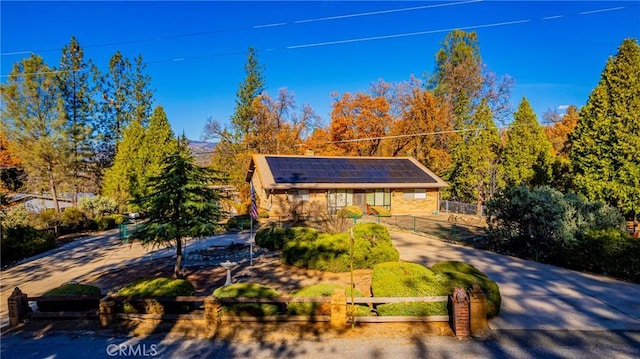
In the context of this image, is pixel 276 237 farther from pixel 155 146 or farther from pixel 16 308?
pixel 155 146

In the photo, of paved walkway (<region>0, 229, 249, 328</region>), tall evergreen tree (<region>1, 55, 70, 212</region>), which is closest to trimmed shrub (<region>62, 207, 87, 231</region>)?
paved walkway (<region>0, 229, 249, 328</region>)

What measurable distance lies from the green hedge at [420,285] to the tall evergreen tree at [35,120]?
1191 inches

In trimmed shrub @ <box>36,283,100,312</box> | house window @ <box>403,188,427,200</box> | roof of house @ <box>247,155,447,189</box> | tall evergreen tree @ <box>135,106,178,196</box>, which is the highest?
tall evergreen tree @ <box>135,106,178,196</box>

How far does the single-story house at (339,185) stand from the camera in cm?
2658

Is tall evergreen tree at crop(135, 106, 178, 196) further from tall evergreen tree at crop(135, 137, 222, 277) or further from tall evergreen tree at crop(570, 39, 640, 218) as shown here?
tall evergreen tree at crop(570, 39, 640, 218)

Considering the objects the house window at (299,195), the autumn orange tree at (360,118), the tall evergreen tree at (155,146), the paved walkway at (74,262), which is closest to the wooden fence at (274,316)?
the paved walkway at (74,262)

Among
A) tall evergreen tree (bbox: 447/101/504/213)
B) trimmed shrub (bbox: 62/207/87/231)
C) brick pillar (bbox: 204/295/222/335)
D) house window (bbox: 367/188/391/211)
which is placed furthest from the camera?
house window (bbox: 367/188/391/211)

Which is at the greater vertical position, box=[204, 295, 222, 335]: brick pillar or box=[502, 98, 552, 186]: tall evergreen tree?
box=[502, 98, 552, 186]: tall evergreen tree

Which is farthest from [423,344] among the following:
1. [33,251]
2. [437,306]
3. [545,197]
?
[33,251]

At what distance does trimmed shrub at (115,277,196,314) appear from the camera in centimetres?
859

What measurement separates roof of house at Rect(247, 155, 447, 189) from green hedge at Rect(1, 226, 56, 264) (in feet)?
41.8

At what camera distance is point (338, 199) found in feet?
92.0

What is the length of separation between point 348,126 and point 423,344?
34.3 meters

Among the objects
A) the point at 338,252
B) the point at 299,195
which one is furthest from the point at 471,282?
the point at 299,195
